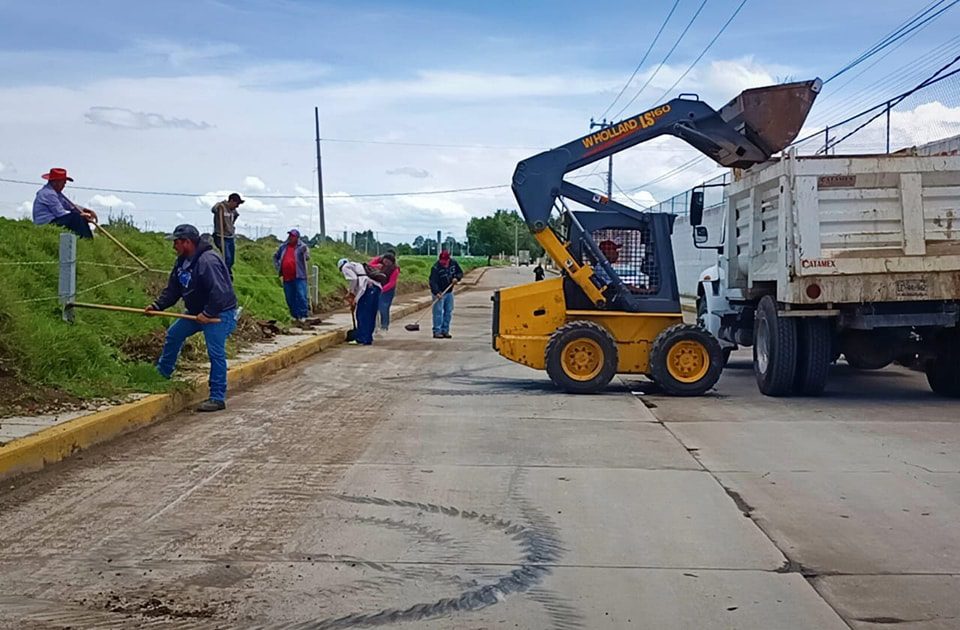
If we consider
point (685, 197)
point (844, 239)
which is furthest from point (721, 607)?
point (685, 197)

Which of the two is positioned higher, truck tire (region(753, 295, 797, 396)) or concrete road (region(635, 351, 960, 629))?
truck tire (region(753, 295, 797, 396))

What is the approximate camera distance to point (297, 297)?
65.6 feet

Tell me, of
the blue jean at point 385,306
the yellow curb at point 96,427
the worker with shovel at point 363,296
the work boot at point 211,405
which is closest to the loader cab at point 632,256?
the yellow curb at point 96,427

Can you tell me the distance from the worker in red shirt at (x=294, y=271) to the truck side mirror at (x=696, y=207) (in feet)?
23.7

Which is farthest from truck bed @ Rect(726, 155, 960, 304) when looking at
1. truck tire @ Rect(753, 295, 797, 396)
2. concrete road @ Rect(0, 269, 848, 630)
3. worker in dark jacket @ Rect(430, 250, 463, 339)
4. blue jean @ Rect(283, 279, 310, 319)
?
blue jean @ Rect(283, 279, 310, 319)

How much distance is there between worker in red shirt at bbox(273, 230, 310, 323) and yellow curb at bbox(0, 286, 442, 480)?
5.70 m

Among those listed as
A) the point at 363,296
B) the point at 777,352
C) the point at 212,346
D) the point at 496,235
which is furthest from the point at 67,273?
Result: the point at 496,235

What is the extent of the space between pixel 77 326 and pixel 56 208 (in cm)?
336

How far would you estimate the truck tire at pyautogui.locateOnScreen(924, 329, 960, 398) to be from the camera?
12562 millimetres

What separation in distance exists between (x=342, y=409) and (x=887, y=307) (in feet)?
19.2

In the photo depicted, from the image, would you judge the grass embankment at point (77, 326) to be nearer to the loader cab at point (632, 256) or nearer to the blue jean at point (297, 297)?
the blue jean at point (297, 297)

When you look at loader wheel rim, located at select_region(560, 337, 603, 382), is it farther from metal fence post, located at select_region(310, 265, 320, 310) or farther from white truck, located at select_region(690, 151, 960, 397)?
metal fence post, located at select_region(310, 265, 320, 310)

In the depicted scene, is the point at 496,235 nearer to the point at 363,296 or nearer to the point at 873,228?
the point at 363,296

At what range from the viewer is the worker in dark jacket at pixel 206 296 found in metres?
10.4
